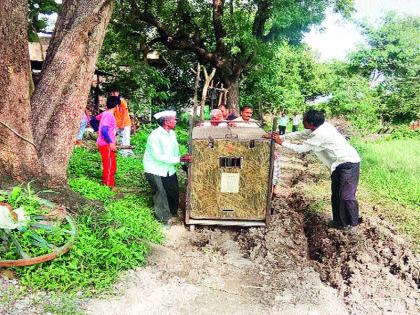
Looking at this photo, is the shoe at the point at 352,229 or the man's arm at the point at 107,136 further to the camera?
the man's arm at the point at 107,136

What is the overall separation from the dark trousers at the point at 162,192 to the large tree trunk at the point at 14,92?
1.75 meters

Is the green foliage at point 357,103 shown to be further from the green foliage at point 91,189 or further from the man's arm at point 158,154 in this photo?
the man's arm at point 158,154

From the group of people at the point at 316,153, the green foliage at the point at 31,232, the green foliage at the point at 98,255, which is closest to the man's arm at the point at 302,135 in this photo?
the group of people at the point at 316,153

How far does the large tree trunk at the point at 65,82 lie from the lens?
5371 mm

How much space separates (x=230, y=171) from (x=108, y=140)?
2304mm

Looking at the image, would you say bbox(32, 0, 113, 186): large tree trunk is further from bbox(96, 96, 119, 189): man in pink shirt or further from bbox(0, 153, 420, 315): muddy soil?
bbox(0, 153, 420, 315): muddy soil

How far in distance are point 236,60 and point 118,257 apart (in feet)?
46.0

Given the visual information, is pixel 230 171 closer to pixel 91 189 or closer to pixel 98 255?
pixel 98 255

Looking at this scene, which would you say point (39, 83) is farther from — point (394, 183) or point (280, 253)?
point (394, 183)

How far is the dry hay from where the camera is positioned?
5773 mm

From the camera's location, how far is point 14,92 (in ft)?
16.2

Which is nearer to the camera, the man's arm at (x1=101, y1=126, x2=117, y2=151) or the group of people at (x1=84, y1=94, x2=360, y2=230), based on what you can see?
the group of people at (x1=84, y1=94, x2=360, y2=230)

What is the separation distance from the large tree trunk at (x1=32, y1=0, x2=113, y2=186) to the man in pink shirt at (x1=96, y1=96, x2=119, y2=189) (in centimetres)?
98

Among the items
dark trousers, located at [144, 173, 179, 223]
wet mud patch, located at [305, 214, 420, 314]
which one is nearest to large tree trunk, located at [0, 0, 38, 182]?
dark trousers, located at [144, 173, 179, 223]
